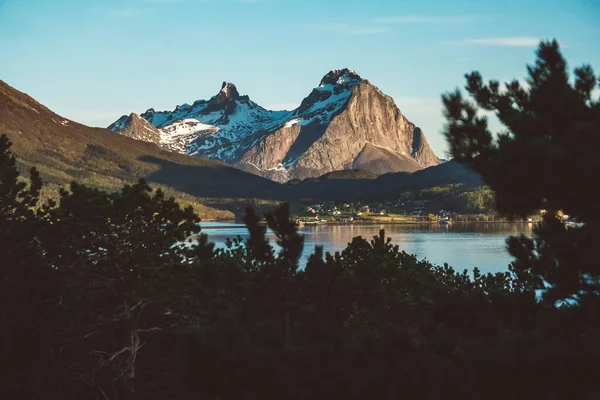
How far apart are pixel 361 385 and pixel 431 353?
1.16 m

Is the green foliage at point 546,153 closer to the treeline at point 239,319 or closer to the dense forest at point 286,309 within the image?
the dense forest at point 286,309

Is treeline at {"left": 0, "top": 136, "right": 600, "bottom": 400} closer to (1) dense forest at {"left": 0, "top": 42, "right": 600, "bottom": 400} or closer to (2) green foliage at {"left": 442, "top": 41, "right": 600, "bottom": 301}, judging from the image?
(1) dense forest at {"left": 0, "top": 42, "right": 600, "bottom": 400}

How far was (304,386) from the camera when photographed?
11203 mm

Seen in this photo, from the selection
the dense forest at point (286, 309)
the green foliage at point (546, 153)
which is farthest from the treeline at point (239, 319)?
the green foliage at point (546, 153)

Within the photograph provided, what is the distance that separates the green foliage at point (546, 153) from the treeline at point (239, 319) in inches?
35.7

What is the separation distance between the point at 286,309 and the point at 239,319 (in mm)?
1278

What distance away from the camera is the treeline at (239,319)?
1098cm

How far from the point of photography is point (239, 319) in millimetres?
12508

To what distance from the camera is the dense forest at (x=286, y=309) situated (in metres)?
11.0

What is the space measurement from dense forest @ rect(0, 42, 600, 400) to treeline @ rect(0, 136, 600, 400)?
1.4 inches

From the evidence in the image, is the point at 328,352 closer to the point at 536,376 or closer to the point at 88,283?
the point at 536,376

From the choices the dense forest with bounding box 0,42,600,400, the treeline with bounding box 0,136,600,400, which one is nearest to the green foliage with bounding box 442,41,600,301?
the dense forest with bounding box 0,42,600,400

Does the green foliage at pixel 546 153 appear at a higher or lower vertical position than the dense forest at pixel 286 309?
higher

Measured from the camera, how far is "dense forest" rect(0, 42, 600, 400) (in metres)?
11.0
